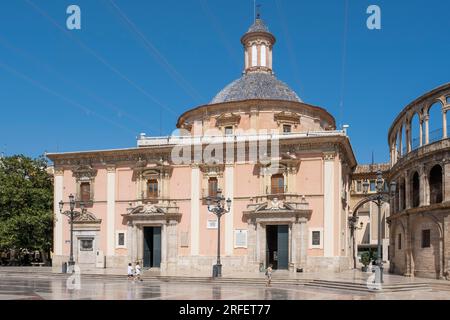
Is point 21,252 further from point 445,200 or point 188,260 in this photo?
point 445,200

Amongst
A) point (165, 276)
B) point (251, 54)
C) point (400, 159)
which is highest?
point (251, 54)

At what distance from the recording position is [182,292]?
25078mm

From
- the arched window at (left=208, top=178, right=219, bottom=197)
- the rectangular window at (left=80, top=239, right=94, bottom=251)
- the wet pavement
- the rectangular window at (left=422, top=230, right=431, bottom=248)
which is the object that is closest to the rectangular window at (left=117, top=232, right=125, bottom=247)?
the rectangular window at (left=80, top=239, right=94, bottom=251)

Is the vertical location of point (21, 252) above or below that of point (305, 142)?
below

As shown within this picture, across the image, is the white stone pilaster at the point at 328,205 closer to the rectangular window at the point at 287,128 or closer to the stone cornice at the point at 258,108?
the rectangular window at the point at 287,128

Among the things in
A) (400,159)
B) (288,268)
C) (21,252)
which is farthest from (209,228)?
(21,252)

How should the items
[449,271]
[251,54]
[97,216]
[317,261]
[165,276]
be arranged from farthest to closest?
[251,54] < [97,216] < [317,261] < [165,276] < [449,271]

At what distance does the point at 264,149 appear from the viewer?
37.6m

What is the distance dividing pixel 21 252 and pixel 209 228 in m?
19.7

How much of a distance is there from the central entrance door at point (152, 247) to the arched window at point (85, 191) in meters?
5.05

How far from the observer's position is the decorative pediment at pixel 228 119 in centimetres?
4069

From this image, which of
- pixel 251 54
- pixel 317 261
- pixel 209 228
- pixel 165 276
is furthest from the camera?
pixel 251 54

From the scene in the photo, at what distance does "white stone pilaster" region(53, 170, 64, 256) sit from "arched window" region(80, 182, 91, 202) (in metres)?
1.65

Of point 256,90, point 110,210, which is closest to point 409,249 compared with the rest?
point 256,90
